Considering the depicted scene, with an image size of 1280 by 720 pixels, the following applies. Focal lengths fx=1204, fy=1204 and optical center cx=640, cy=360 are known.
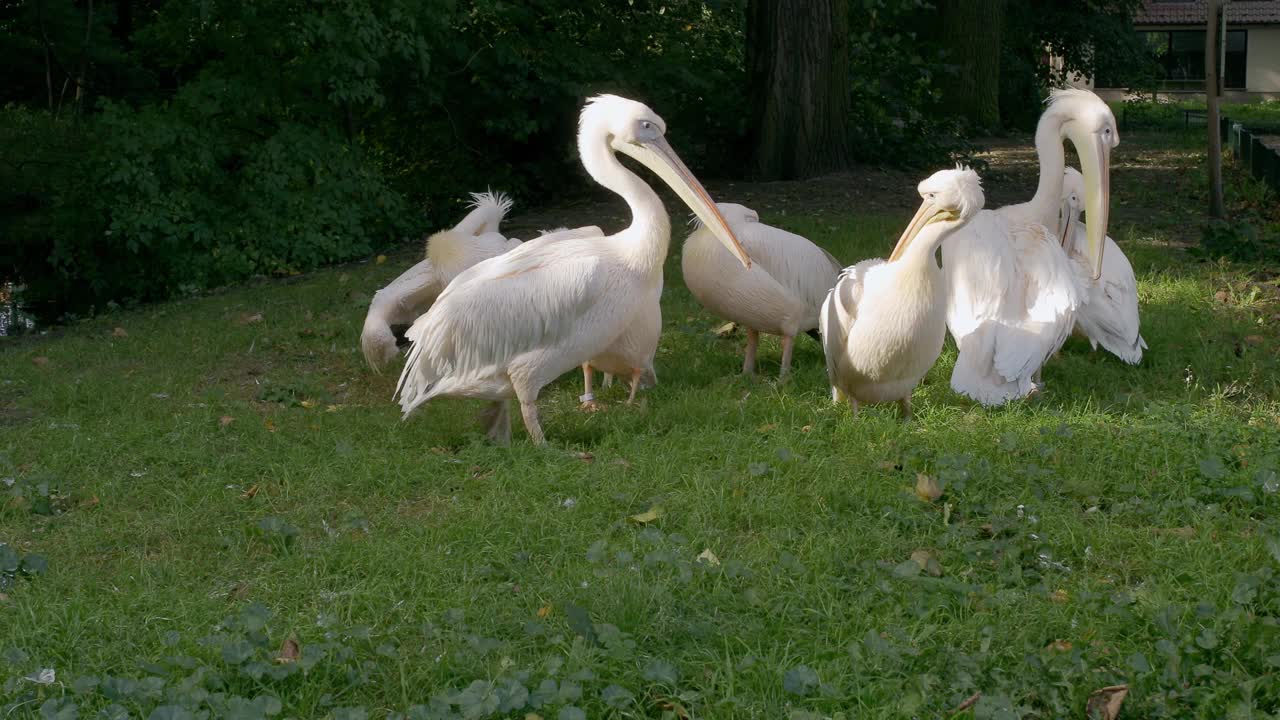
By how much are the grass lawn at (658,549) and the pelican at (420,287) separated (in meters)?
0.29

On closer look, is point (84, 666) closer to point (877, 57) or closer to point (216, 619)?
point (216, 619)

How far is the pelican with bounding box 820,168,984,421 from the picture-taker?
4.77 meters

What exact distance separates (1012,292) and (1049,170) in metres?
1.27

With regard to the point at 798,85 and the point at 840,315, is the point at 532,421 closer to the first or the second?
the point at 840,315

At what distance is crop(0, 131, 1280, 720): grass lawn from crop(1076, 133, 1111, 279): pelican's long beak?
0.60 metres

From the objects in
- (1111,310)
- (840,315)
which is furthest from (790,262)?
(1111,310)

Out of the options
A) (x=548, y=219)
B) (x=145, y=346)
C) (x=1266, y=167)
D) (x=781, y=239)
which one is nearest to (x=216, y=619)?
(x=781, y=239)

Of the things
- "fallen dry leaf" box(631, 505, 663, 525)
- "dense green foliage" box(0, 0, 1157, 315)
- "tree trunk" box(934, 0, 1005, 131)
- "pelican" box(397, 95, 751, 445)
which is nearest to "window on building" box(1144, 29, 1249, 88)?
"tree trunk" box(934, 0, 1005, 131)

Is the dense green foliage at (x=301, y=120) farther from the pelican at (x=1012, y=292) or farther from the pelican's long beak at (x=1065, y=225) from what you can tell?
the pelican at (x=1012, y=292)

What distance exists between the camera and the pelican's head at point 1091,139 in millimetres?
6172

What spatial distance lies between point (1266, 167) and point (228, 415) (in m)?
10.2

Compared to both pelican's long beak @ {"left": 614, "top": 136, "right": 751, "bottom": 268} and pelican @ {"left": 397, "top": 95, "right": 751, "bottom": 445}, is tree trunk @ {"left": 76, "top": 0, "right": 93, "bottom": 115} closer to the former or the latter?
pelican @ {"left": 397, "top": 95, "right": 751, "bottom": 445}

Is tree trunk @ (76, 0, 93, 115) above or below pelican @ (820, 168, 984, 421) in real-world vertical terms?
above

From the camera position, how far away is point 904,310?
4902 millimetres
